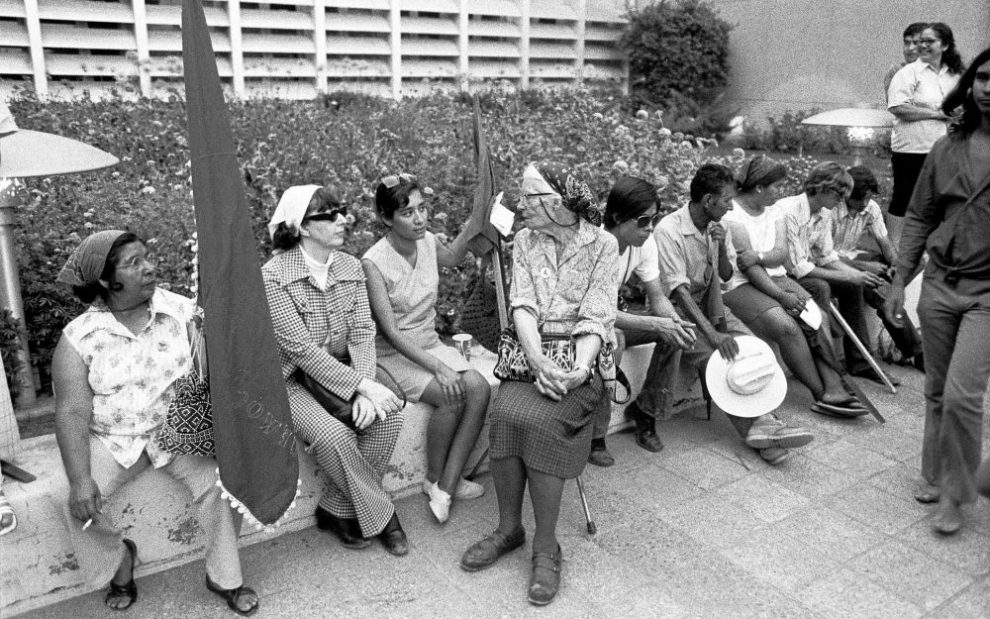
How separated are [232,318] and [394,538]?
3.94ft

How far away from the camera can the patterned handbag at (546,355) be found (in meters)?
3.47

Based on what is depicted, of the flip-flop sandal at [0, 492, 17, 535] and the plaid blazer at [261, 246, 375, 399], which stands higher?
the plaid blazer at [261, 246, 375, 399]

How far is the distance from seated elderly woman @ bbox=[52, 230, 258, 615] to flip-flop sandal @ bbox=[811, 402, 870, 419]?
3311 mm

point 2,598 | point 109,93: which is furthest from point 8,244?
point 109,93

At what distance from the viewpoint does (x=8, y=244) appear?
358cm

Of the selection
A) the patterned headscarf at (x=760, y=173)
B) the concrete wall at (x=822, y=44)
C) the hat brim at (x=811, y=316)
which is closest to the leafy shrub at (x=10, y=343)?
the patterned headscarf at (x=760, y=173)

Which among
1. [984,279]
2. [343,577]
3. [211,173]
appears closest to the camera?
[211,173]

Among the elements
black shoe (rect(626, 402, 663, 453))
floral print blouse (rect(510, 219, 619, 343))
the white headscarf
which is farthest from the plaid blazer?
black shoe (rect(626, 402, 663, 453))

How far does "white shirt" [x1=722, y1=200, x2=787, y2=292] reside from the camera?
16.0ft

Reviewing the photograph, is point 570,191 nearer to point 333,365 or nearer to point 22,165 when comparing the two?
point 333,365

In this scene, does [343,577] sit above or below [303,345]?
below

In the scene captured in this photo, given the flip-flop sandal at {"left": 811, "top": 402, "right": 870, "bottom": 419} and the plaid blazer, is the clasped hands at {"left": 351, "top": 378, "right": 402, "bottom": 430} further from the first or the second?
the flip-flop sandal at {"left": 811, "top": 402, "right": 870, "bottom": 419}

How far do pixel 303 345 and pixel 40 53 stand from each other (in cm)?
622

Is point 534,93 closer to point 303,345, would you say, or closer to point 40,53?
point 40,53
